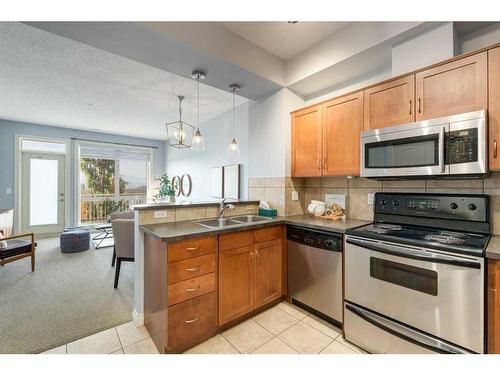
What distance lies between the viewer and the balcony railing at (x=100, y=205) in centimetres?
612

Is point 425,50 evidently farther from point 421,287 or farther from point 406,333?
point 406,333

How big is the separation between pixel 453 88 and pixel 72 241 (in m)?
5.54

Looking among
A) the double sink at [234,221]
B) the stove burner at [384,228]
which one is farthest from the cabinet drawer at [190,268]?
the stove burner at [384,228]

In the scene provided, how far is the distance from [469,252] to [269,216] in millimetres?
1751

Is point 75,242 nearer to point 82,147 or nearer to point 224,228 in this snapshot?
point 82,147

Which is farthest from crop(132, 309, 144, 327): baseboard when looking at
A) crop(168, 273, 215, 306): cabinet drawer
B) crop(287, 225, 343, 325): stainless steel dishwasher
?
crop(287, 225, 343, 325): stainless steel dishwasher

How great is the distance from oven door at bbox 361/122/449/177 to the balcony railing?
22.1 feet

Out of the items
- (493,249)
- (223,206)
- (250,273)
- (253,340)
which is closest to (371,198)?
(493,249)

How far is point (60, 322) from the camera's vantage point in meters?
2.06

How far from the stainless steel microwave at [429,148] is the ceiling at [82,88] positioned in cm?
253

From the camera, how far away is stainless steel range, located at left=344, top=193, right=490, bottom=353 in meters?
1.30

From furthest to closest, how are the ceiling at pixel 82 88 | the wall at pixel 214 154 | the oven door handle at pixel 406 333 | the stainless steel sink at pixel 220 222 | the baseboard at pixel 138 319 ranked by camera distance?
the wall at pixel 214 154
the ceiling at pixel 82 88
the stainless steel sink at pixel 220 222
the baseboard at pixel 138 319
the oven door handle at pixel 406 333

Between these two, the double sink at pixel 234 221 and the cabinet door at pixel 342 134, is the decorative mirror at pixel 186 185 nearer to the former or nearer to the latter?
the double sink at pixel 234 221
